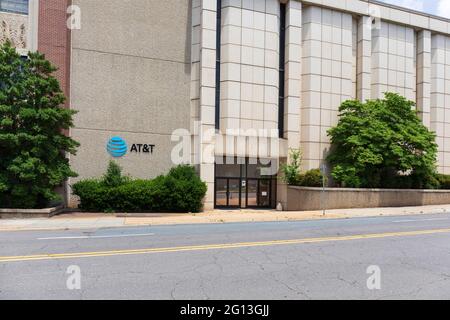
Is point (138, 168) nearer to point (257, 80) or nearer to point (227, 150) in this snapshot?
point (227, 150)

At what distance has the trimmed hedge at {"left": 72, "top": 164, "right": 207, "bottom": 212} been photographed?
1894 centimetres

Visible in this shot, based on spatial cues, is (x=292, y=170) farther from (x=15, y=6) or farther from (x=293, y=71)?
(x=15, y=6)

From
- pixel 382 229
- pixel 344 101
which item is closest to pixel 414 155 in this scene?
pixel 344 101

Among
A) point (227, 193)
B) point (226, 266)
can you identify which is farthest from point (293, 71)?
point (226, 266)

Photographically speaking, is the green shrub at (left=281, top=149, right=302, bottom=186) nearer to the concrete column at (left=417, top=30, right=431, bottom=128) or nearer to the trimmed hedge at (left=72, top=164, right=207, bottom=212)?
the trimmed hedge at (left=72, top=164, right=207, bottom=212)

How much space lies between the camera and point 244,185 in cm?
2498

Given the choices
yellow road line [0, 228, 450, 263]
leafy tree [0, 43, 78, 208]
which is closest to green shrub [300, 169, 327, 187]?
yellow road line [0, 228, 450, 263]

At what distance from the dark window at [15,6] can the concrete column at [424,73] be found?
2965 cm

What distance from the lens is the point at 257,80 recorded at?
2377 cm

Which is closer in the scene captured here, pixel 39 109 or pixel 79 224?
pixel 79 224

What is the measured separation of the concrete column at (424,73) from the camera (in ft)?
92.7

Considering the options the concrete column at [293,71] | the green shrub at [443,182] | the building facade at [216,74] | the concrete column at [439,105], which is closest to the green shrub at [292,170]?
the building facade at [216,74]

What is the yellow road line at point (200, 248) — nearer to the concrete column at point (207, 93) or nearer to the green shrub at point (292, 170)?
the green shrub at point (292, 170)
